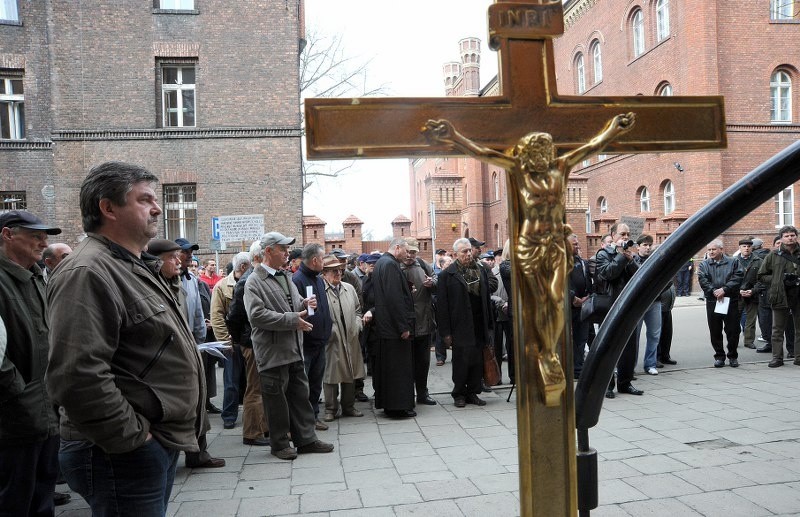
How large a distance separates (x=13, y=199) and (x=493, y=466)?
19344 millimetres

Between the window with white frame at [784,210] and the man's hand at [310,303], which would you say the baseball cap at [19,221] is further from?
the window with white frame at [784,210]

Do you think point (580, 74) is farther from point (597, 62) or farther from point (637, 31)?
point (637, 31)

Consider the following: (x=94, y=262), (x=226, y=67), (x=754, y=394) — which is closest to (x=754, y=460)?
(x=754, y=394)

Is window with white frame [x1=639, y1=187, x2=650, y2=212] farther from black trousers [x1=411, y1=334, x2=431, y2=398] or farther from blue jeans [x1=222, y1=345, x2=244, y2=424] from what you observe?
blue jeans [x1=222, y1=345, x2=244, y2=424]

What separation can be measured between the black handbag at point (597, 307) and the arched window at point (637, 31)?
21.3 m

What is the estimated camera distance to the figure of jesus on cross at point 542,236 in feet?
4.51

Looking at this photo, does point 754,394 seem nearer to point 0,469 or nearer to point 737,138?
point 0,469

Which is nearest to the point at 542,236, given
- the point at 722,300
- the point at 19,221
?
the point at 19,221

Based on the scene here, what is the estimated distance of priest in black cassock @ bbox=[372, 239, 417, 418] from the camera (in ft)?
22.5

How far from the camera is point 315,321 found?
6117 millimetres

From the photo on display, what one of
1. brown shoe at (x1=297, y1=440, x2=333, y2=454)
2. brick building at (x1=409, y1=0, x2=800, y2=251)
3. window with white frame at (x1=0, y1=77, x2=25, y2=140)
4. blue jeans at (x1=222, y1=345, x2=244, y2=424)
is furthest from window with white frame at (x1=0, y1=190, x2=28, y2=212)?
brown shoe at (x1=297, y1=440, x2=333, y2=454)

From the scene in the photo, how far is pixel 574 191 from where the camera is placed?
81.5 ft

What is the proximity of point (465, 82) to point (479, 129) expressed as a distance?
38.8m

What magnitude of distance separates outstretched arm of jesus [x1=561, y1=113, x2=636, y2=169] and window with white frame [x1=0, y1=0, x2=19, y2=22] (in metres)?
22.3
